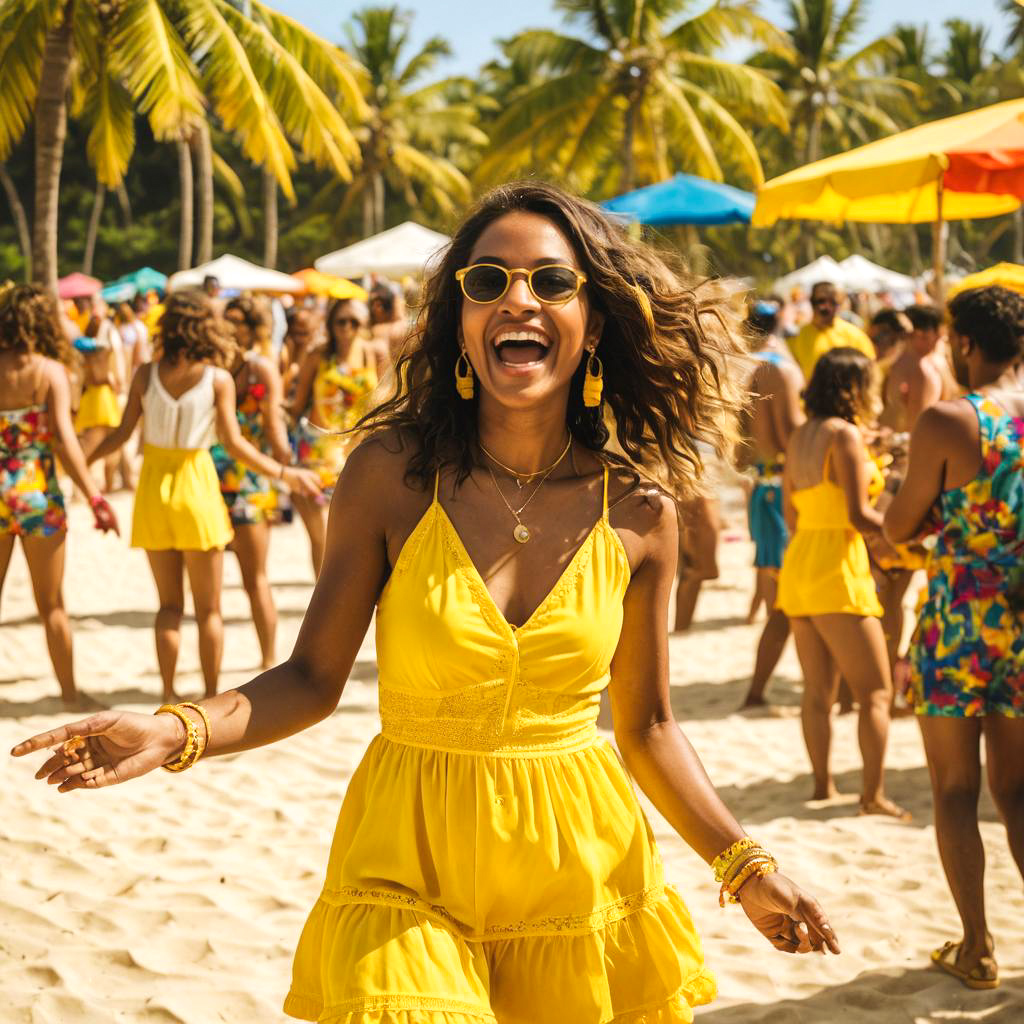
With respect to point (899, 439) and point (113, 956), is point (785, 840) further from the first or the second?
point (113, 956)

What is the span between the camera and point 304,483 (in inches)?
262

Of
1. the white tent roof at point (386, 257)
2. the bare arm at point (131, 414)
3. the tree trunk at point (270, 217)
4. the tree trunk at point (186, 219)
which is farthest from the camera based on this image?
the tree trunk at point (270, 217)

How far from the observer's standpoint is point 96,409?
13.1 meters

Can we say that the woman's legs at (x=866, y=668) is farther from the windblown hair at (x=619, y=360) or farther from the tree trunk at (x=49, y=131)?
the tree trunk at (x=49, y=131)

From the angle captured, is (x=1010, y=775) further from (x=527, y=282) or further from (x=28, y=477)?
(x=28, y=477)

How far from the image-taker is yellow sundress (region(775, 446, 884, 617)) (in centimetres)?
554

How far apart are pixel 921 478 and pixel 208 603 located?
4060mm

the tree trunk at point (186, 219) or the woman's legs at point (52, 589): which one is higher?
the tree trunk at point (186, 219)

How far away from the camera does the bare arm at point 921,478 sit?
3885 mm

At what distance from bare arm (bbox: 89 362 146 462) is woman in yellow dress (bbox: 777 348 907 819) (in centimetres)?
324

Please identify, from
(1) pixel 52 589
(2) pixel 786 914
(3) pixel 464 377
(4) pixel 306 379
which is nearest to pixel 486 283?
(3) pixel 464 377

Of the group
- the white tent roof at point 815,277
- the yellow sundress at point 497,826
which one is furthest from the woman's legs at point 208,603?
the white tent roof at point 815,277

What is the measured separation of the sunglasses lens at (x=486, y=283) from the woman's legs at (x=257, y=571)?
5.32 m

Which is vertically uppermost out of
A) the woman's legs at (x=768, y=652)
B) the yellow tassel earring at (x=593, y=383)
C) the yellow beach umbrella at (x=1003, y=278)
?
the yellow beach umbrella at (x=1003, y=278)
